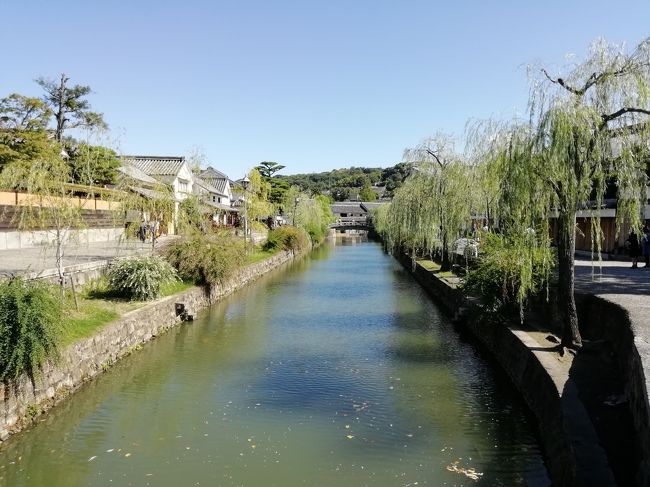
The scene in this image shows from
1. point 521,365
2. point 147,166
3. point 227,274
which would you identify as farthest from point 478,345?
point 147,166

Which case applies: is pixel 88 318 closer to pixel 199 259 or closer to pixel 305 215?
pixel 199 259

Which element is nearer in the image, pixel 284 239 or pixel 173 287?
pixel 173 287

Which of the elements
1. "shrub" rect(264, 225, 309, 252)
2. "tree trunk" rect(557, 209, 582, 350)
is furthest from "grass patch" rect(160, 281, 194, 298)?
"shrub" rect(264, 225, 309, 252)

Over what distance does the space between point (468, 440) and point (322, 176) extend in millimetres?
→ 187248

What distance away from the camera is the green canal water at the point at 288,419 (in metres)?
7.18

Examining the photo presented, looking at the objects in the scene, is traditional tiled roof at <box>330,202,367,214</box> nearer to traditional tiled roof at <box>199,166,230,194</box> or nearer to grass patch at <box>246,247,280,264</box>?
traditional tiled roof at <box>199,166,230,194</box>

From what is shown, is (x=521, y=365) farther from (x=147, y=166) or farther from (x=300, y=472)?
(x=147, y=166)

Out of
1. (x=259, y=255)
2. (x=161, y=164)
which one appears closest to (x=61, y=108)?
(x=161, y=164)

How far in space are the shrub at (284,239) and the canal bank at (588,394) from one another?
26757 millimetres

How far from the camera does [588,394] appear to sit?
24.4 feet

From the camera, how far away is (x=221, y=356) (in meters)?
13.0

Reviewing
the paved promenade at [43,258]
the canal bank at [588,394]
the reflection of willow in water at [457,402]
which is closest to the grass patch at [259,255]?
the paved promenade at [43,258]

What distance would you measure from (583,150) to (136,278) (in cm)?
1170

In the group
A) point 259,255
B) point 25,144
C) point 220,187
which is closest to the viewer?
point 25,144
